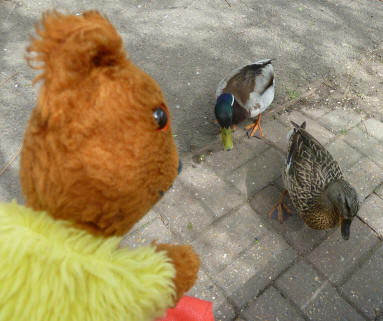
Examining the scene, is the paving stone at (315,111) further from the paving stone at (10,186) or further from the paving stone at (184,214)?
the paving stone at (10,186)

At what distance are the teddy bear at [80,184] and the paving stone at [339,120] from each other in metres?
2.84

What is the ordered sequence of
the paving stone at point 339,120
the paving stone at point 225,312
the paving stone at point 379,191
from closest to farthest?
the paving stone at point 225,312, the paving stone at point 379,191, the paving stone at point 339,120

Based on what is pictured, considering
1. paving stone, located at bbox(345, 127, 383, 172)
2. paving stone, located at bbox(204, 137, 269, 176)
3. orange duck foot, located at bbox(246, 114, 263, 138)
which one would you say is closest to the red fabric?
paving stone, located at bbox(204, 137, 269, 176)

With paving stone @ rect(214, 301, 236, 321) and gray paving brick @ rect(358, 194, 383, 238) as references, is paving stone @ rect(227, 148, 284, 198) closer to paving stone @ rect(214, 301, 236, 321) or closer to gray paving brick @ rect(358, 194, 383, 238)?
gray paving brick @ rect(358, 194, 383, 238)

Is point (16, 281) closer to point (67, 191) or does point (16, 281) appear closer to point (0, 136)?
point (67, 191)

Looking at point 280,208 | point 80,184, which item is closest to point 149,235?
point 280,208

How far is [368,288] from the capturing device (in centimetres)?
215

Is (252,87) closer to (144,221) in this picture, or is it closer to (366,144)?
(366,144)

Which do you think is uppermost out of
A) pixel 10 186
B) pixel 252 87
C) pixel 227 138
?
pixel 252 87

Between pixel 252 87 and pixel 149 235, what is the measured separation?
1886mm

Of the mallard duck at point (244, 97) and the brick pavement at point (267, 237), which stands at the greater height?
the mallard duck at point (244, 97)

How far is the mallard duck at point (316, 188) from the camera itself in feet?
6.71

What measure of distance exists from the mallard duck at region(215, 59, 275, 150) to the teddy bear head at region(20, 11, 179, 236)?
6.55 feet

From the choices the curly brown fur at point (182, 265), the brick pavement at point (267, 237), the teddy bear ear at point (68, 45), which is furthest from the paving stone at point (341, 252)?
the teddy bear ear at point (68, 45)
